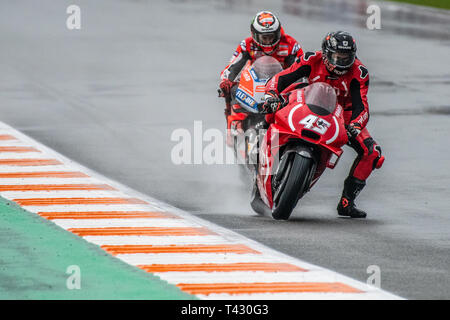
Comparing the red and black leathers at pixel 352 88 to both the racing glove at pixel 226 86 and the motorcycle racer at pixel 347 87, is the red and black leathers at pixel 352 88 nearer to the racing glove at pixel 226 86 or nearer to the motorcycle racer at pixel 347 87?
the motorcycle racer at pixel 347 87

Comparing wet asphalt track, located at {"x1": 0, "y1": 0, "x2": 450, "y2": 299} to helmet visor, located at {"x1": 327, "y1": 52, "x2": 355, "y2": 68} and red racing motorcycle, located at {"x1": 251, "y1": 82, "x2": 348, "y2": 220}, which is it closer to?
red racing motorcycle, located at {"x1": 251, "y1": 82, "x2": 348, "y2": 220}

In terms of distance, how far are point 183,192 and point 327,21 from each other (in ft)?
47.6

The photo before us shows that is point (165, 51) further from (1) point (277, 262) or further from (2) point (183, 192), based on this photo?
(1) point (277, 262)

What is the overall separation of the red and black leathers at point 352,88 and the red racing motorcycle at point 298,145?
0.24 metres

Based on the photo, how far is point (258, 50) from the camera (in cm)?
1295

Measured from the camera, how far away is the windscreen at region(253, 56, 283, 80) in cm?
1226

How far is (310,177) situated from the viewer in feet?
35.3

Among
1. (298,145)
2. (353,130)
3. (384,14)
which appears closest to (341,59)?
(353,130)

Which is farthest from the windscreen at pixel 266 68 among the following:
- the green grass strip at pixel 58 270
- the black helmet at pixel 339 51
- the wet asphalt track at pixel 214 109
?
the green grass strip at pixel 58 270

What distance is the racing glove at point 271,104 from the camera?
36.8ft

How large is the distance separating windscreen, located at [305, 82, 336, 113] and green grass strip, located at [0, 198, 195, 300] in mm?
2554

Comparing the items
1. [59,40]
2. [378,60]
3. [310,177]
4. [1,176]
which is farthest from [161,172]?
[59,40]

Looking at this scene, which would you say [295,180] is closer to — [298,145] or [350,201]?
[298,145]

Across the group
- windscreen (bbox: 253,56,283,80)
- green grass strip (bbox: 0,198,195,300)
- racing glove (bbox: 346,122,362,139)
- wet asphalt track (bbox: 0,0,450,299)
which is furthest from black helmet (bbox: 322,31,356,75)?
green grass strip (bbox: 0,198,195,300)
